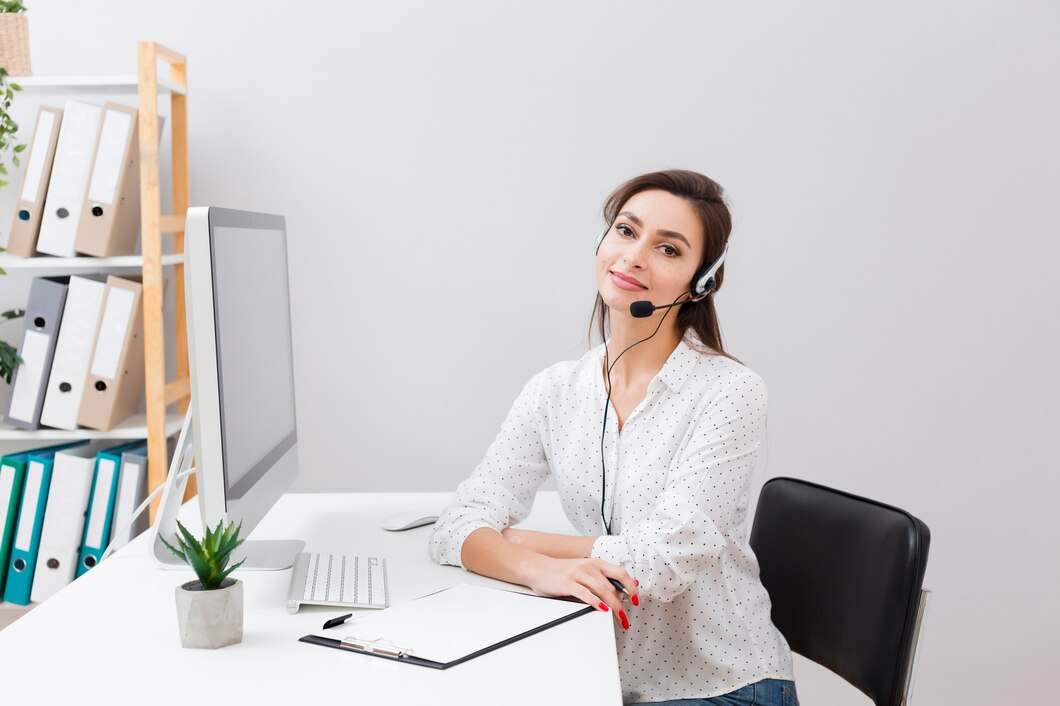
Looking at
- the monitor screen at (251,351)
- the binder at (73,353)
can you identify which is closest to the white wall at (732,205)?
the binder at (73,353)

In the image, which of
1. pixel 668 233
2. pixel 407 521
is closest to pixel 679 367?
pixel 668 233

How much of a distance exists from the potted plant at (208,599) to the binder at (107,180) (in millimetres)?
1376

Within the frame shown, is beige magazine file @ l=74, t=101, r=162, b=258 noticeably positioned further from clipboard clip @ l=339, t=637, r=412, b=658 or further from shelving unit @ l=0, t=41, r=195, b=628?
clipboard clip @ l=339, t=637, r=412, b=658

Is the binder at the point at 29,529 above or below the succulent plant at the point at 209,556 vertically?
below

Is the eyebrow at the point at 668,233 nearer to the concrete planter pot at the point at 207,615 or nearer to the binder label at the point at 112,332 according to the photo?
the concrete planter pot at the point at 207,615

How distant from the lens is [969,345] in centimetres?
256

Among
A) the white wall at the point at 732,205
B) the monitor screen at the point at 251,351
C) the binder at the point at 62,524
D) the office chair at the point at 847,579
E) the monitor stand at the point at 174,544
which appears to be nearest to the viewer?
the monitor screen at the point at 251,351

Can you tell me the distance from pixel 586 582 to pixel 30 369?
1621mm

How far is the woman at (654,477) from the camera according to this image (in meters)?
1.41

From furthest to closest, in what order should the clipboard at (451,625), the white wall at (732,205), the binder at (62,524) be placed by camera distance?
the white wall at (732,205)
the binder at (62,524)
the clipboard at (451,625)

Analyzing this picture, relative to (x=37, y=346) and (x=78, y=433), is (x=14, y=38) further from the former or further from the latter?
(x=78, y=433)

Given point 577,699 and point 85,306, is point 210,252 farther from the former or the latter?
point 85,306

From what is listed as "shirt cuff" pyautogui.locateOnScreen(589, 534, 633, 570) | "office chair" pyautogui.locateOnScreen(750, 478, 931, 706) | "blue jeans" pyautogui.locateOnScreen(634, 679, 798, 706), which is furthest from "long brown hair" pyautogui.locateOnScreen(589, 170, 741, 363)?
"blue jeans" pyautogui.locateOnScreen(634, 679, 798, 706)

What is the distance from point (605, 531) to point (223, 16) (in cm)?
173
